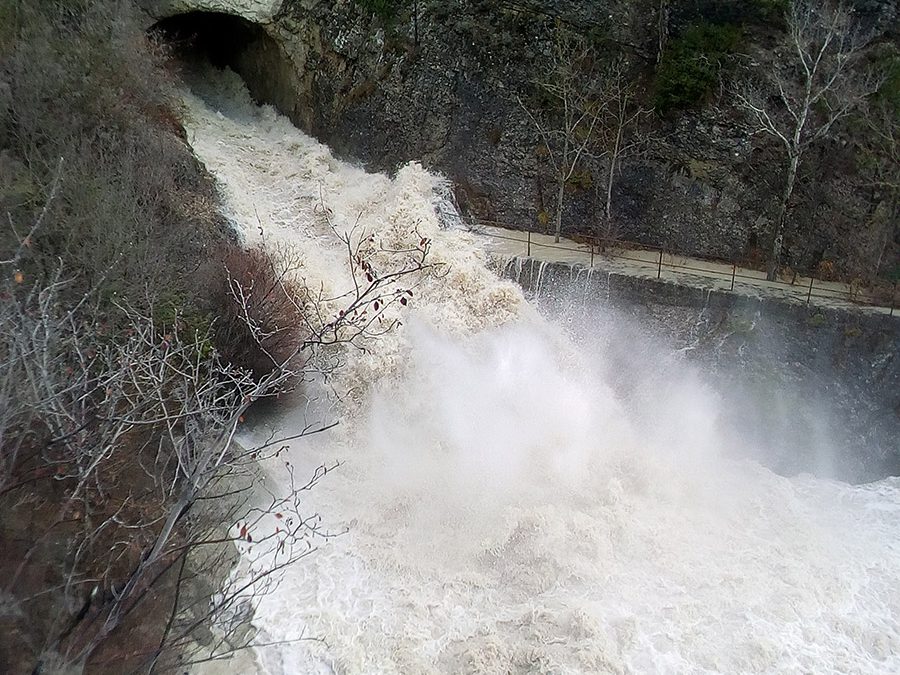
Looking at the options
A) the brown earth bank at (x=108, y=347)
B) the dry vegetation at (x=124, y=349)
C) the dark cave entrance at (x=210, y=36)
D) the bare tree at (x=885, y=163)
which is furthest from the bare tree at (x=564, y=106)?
the dark cave entrance at (x=210, y=36)

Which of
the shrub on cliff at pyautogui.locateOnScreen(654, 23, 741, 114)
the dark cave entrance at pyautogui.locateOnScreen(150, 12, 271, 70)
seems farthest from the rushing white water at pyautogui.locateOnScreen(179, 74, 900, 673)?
the dark cave entrance at pyautogui.locateOnScreen(150, 12, 271, 70)

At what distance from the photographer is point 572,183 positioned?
48.0ft

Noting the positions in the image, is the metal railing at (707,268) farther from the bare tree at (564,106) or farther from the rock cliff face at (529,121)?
the bare tree at (564,106)

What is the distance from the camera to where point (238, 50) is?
1895 cm

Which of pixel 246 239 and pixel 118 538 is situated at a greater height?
pixel 246 239

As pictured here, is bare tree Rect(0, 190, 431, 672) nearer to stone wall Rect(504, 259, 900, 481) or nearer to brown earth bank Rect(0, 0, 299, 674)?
brown earth bank Rect(0, 0, 299, 674)

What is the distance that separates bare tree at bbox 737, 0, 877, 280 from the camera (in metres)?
12.1

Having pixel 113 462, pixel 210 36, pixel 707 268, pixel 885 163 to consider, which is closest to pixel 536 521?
pixel 113 462

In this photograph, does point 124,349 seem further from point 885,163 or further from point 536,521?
point 885,163

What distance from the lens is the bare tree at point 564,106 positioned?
1416cm

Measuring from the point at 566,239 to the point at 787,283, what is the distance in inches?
178

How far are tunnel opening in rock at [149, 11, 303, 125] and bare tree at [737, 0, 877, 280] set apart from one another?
11.3 m

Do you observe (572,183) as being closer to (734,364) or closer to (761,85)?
(761,85)

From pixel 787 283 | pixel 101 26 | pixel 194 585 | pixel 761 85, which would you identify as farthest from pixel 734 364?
pixel 101 26
